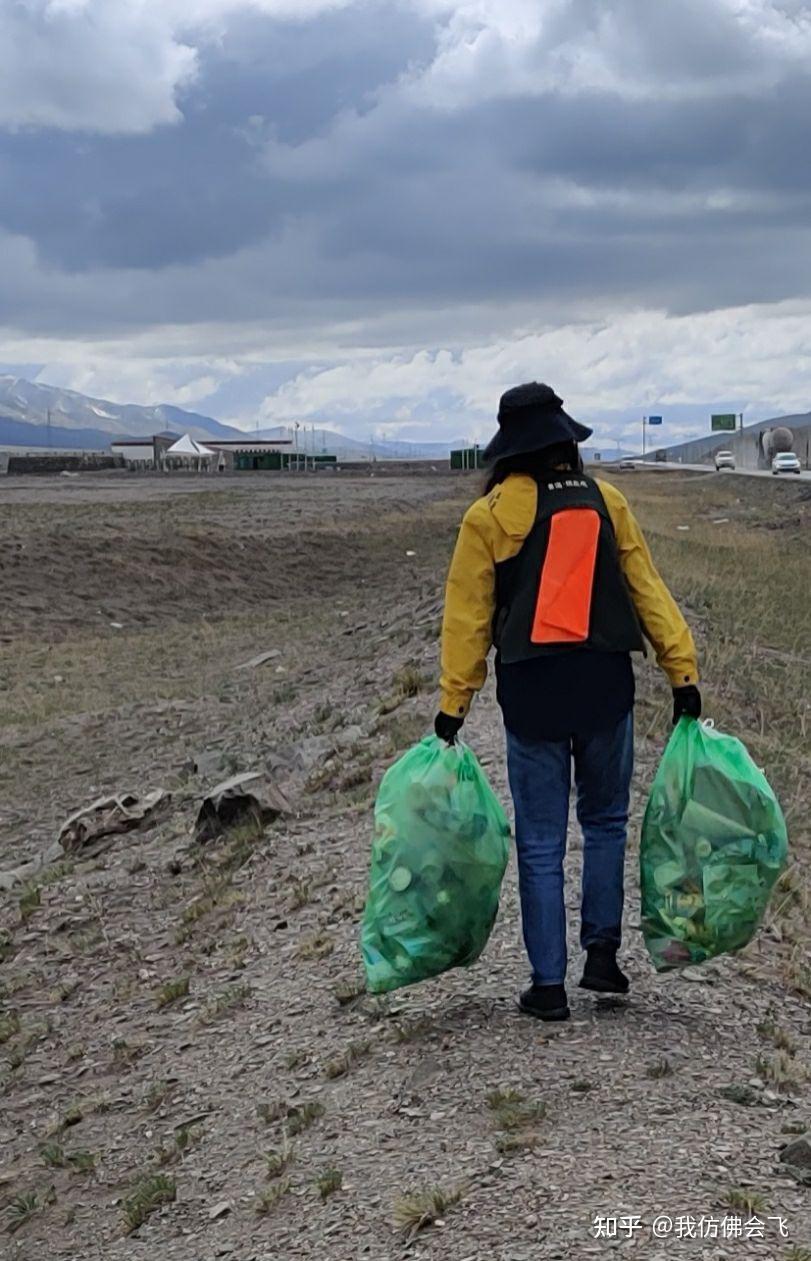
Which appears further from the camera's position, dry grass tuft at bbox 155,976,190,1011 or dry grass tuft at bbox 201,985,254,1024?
dry grass tuft at bbox 155,976,190,1011

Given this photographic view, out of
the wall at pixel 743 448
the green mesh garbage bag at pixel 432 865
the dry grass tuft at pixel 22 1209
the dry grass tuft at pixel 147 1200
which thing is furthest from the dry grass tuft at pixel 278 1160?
the wall at pixel 743 448

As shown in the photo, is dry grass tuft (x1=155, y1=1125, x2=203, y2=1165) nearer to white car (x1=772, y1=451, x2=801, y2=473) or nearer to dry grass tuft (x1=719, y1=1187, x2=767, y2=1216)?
dry grass tuft (x1=719, y1=1187, x2=767, y2=1216)

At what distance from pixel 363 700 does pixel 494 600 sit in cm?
828

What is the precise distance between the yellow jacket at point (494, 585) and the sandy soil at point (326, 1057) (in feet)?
3.84

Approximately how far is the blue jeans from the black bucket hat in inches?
35.6

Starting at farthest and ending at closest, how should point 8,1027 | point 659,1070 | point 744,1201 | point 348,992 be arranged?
point 8,1027 → point 348,992 → point 659,1070 → point 744,1201

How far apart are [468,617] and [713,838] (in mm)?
1052

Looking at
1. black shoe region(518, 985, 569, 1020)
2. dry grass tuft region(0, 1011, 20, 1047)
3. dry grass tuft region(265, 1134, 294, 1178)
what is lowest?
dry grass tuft region(0, 1011, 20, 1047)

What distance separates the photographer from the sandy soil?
14.6ft

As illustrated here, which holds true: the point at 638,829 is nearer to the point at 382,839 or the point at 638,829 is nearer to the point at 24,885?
the point at 382,839

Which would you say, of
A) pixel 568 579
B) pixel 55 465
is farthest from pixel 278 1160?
pixel 55 465

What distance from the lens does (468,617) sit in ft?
17.6

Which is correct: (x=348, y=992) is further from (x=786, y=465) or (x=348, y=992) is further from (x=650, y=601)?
(x=786, y=465)

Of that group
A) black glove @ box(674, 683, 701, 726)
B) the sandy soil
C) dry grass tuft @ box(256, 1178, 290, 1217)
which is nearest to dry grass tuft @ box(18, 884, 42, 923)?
the sandy soil
